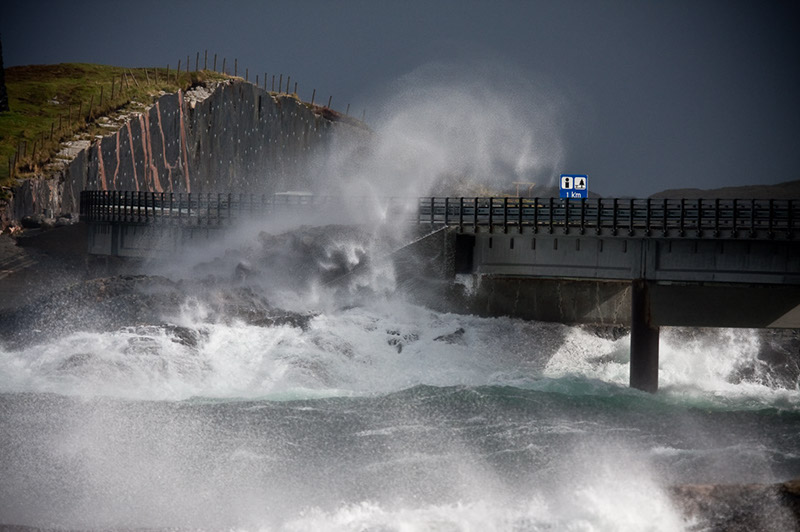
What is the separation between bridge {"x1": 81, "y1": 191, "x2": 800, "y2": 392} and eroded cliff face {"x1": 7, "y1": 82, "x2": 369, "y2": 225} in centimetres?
2838

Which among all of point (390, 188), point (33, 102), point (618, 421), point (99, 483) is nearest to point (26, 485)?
point (99, 483)

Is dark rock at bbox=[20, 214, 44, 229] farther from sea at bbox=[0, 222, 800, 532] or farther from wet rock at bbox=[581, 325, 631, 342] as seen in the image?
wet rock at bbox=[581, 325, 631, 342]

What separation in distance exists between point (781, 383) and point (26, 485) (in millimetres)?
31536

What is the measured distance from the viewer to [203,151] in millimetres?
83375

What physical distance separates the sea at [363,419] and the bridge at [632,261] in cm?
135

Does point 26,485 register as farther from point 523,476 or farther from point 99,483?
point 523,476

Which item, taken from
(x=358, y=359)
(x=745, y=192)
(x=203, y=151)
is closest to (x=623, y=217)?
(x=358, y=359)

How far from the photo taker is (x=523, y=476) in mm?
25141

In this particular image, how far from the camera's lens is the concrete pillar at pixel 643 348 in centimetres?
4009

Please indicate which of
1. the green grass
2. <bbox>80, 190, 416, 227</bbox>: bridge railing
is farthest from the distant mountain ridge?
<bbox>80, 190, 416, 227</bbox>: bridge railing

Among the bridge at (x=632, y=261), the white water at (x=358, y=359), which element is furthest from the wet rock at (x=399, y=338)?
the bridge at (x=632, y=261)

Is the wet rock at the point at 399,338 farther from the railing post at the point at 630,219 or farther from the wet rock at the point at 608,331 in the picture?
the railing post at the point at 630,219

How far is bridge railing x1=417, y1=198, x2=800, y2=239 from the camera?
38.9m

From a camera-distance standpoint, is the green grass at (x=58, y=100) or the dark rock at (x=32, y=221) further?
the green grass at (x=58, y=100)
